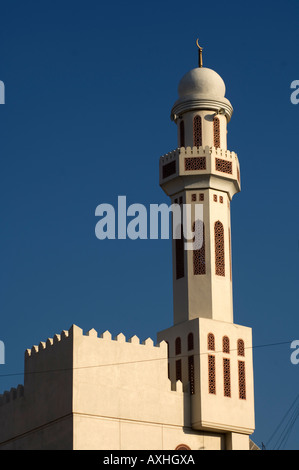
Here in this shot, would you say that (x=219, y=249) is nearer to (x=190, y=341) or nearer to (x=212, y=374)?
(x=190, y=341)

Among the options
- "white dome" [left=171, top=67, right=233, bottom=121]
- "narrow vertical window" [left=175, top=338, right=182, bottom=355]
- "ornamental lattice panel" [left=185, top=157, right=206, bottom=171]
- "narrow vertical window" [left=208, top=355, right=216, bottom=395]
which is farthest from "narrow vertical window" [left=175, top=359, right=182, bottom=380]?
"white dome" [left=171, top=67, right=233, bottom=121]

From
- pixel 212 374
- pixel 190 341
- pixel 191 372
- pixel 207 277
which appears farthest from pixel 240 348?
pixel 207 277

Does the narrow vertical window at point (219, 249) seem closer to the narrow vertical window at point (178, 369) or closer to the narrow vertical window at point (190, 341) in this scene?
the narrow vertical window at point (190, 341)

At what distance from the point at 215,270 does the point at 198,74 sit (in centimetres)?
834

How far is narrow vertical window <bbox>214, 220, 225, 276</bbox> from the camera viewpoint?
50656mm

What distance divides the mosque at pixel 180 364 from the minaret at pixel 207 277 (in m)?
0.04

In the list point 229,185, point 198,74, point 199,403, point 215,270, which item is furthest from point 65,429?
point 198,74

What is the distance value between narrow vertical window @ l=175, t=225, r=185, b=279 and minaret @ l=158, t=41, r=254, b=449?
0.04 metres

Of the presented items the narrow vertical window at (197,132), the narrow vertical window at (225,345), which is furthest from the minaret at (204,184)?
the narrow vertical window at (225,345)

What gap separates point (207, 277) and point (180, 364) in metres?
3.53

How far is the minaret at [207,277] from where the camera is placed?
159ft

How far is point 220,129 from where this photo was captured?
2076 inches

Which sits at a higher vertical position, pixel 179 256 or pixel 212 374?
pixel 179 256

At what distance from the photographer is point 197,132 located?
2066 inches
